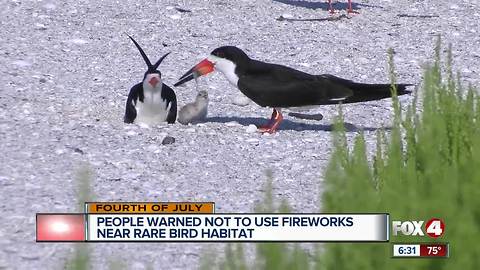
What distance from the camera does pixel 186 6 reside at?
13891 millimetres

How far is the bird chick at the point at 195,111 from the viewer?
8562mm

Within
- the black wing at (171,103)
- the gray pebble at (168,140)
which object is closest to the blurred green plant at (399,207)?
the gray pebble at (168,140)

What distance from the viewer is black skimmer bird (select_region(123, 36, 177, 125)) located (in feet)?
27.6

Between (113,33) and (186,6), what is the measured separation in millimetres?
1940

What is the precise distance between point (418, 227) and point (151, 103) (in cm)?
476

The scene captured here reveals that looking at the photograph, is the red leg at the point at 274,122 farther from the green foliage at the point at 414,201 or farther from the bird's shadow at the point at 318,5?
the bird's shadow at the point at 318,5

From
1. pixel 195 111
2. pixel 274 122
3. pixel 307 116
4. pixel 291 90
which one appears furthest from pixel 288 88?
pixel 307 116

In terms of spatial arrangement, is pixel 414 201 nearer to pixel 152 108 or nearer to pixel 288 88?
pixel 288 88

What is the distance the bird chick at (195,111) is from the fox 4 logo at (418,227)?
472 centimetres

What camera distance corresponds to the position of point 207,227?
461 cm

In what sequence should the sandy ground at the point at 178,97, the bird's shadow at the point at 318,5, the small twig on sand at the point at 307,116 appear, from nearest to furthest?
the sandy ground at the point at 178,97 < the small twig on sand at the point at 307,116 < the bird's shadow at the point at 318,5

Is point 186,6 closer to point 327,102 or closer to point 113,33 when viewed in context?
point 113,33

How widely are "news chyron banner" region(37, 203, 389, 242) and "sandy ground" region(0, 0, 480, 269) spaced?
0.22 metres

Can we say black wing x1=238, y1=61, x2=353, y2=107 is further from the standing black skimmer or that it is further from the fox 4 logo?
the fox 4 logo
